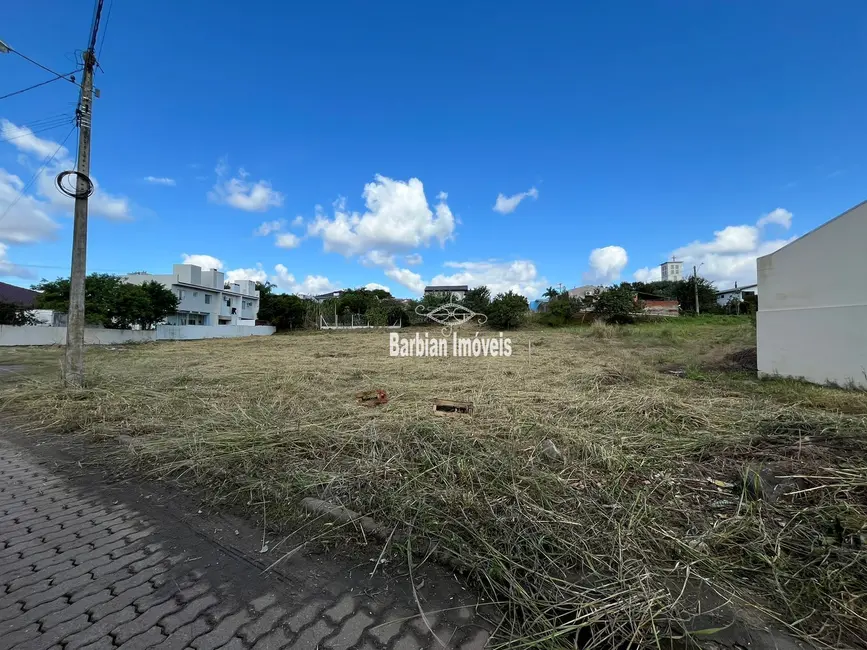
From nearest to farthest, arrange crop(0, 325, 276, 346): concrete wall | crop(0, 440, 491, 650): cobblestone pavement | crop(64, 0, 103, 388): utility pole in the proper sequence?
crop(0, 440, 491, 650): cobblestone pavement
crop(64, 0, 103, 388): utility pole
crop(0, 325, 276, 346): concrete wall

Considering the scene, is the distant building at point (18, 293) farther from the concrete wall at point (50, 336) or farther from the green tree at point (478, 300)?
the green tree at point (478, 300)

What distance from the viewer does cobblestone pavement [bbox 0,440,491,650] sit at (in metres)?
1.37

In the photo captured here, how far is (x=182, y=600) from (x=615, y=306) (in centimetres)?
2629

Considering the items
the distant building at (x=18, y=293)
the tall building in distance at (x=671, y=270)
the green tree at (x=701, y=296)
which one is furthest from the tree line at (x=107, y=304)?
the tall building in distance at (x=671, y=270)

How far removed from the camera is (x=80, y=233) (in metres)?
5.84

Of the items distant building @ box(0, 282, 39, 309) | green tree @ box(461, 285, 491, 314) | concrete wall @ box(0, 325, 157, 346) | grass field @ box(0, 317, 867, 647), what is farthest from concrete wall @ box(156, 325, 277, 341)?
grass field @ box(0, 317, 867, 647)

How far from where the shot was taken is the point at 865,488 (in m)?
2.14

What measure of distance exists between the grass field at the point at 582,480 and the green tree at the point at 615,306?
788 inches

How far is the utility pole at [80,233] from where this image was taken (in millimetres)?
5730

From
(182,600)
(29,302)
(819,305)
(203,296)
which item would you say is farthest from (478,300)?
(29,302)

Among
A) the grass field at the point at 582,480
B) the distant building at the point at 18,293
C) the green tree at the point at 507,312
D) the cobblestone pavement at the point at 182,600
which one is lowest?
the cobblestone pavement at the point at 182,600

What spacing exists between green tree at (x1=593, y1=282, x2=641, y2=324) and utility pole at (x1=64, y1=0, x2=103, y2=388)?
25.2 m

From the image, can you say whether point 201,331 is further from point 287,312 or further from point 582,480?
point 582,480

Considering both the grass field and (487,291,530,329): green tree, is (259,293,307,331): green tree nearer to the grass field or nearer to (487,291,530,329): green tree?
(487,291,530,329): green tree
